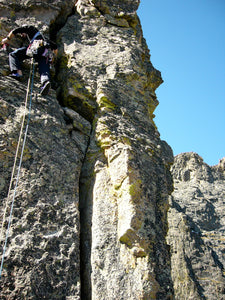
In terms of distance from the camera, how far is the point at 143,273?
6008mm

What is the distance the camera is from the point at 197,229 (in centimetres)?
1717

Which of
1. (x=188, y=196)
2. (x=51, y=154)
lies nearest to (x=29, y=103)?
(x=51, y=154)

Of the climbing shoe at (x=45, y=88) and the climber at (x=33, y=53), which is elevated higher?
the climber at (x=33, y=53)

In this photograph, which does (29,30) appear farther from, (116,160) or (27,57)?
(116,160)

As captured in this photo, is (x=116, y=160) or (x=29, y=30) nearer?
(x=116, y=160)

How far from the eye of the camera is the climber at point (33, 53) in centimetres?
797

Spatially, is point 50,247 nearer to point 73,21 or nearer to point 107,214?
point 107,214

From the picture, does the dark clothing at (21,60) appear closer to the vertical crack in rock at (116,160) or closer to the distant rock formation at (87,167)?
the distant rock formation at (87,167)

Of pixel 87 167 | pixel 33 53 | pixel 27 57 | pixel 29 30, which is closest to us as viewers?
pixel 87 167

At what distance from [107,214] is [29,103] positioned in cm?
303

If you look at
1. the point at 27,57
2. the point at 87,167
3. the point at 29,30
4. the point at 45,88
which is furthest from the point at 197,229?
the point at 29,30

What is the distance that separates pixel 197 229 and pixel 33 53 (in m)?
12.7

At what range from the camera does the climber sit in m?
7.97

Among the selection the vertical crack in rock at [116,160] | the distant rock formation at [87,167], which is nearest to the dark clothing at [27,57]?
the distant rock formation at [87,167]
